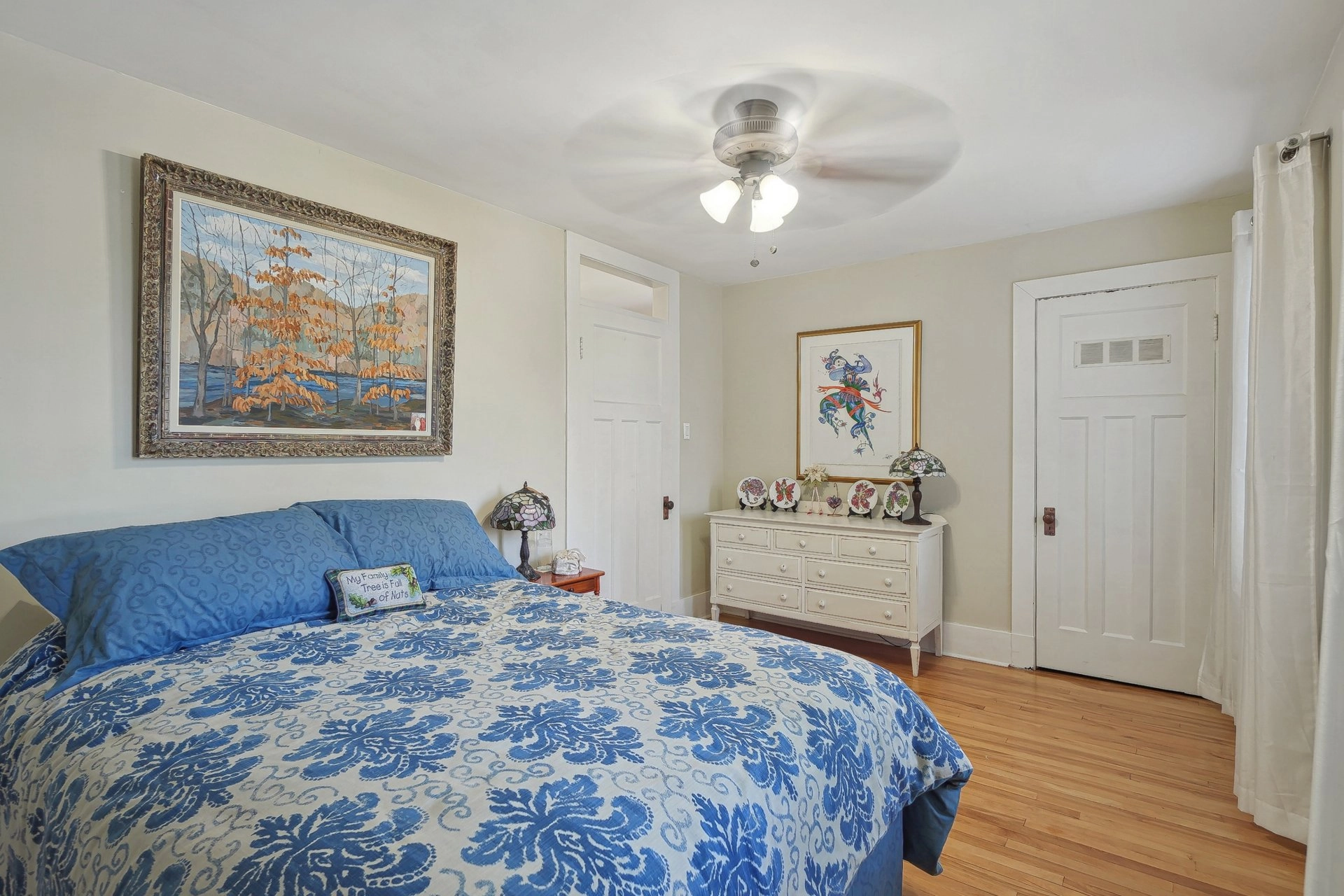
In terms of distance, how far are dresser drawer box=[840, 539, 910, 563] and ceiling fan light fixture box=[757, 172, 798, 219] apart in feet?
6.64

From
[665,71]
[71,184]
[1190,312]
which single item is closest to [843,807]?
[665,71]

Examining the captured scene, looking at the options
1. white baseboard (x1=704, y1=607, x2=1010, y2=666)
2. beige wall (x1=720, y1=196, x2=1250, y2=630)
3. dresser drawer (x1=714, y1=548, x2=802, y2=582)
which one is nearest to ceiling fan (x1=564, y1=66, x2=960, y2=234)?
beige wall (x1=720, y1=196, x2=1250, y2=630)

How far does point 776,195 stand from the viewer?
2.37 meters

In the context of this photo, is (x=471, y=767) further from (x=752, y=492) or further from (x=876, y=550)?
(x=752, y=492)

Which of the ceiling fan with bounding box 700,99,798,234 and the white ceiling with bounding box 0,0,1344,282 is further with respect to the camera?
the ceiling fan with bounding box 700,99,798,234

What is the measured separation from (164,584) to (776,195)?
2.25 metres

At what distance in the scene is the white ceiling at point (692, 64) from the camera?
1828 mm

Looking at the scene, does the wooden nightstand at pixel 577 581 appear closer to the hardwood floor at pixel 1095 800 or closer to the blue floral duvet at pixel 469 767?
the blue floral duvet at pixel 469 767

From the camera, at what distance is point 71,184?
2035 millimetres

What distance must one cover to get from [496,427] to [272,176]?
139 centimetres

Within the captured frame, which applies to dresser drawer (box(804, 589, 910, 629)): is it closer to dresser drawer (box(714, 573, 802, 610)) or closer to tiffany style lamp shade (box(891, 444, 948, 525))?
dresser drawer (box(714, 573, 802, 610))

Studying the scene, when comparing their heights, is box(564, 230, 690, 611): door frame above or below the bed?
above

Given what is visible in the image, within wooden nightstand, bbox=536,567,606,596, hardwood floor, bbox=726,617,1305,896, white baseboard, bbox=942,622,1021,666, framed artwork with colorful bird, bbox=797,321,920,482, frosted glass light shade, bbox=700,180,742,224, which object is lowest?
hardwood floor, bbox=726,617,1305,896

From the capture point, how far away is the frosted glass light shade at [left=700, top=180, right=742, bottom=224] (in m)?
2.41
